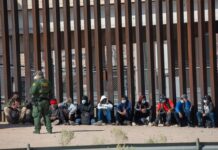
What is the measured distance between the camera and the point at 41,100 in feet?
53.6

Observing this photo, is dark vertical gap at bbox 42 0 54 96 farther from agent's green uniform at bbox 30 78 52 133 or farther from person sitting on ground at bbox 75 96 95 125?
agent's green uniform at bbox 30 78 52 133

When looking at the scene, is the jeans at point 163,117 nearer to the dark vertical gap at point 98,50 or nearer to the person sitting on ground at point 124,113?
the person sitting on ground at point 124,113

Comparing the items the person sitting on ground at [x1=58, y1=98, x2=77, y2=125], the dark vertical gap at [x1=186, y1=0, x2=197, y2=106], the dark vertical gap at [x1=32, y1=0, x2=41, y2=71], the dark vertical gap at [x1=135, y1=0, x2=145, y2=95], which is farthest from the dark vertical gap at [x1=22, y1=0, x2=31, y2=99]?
the dark vertical gap at [x1=186, y1=0, x2=197, y2=106]

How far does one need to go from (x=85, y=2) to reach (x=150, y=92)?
3.12 meters

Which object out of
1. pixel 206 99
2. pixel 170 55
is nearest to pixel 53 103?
pixel 170 55

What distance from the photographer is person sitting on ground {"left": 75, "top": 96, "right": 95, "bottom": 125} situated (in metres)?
20.0

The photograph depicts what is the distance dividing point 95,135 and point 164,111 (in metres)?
4.22

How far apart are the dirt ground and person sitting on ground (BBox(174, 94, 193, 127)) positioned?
21.8 inches

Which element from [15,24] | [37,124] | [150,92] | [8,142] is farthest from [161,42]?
[8,142]

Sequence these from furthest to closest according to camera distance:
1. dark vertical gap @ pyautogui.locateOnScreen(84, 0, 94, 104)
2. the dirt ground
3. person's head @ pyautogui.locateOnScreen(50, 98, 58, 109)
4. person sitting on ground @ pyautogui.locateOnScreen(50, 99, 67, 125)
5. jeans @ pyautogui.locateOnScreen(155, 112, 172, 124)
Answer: dark vertical gap @ pyautogui.locateOnScreen(84, 0, 94, 104), person's head @ pyautogui.locateOnScreen(50, 98, 58, 109), person sitting on ground @ pyautogui.locateOnScreen(50, 99, 67, 125), jeans @ pyautogui.locateOnScreen(155, 112, 172, 124), the dirt ground

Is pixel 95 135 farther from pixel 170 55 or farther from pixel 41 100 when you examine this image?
pixel 170 55

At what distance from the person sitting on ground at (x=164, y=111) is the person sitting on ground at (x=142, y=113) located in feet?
0.89

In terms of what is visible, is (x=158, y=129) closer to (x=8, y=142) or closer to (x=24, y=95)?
(x=8, y=142)

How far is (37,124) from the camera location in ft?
53.8
